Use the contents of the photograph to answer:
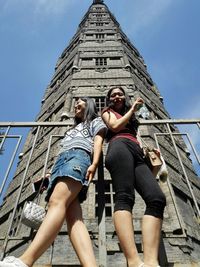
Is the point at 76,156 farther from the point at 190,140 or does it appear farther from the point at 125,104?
the point at 190,140

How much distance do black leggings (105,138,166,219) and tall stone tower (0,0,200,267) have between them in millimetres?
299

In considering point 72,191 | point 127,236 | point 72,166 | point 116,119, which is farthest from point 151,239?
point 116,119

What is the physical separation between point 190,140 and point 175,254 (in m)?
4.74

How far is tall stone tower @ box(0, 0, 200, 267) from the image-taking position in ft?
13.8

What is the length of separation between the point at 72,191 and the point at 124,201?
487 mm

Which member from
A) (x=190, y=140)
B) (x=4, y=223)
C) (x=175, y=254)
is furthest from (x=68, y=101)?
(x=190, y=140)

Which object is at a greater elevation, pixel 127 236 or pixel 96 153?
pixel 96 153

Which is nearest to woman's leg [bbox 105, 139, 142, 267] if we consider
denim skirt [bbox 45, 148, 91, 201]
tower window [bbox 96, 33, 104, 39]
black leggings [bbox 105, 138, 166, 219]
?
black leggings [bbox 105, 138, 166, 219]

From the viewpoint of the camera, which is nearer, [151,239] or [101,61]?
[151,239]

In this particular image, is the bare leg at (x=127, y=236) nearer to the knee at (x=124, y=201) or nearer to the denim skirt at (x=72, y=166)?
the knee at (x=124, y=201)

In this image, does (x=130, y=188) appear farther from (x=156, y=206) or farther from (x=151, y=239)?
(x=151, y=239)

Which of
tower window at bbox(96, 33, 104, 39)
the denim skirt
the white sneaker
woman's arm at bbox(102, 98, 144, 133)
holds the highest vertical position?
tower window at bbox(96, 33, 104, 39)

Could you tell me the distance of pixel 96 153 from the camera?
2961mm

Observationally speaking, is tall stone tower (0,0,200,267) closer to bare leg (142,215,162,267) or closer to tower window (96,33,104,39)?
tower window (96,33,104,39)
